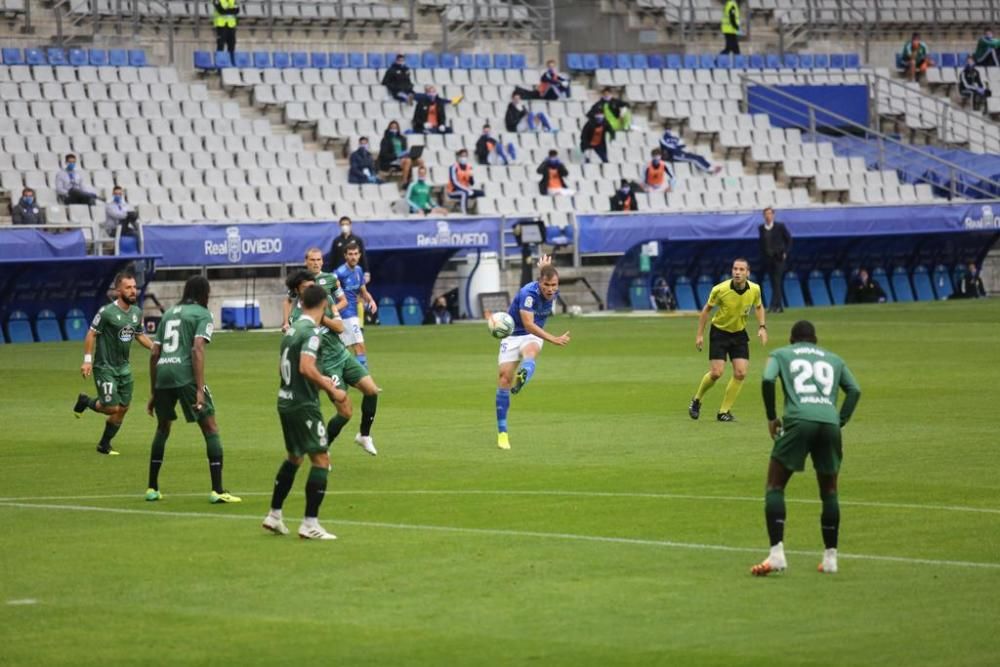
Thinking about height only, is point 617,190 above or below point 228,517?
above

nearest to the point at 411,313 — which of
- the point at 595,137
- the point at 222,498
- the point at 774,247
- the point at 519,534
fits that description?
the point at 774,247

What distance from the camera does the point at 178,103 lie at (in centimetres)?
4662

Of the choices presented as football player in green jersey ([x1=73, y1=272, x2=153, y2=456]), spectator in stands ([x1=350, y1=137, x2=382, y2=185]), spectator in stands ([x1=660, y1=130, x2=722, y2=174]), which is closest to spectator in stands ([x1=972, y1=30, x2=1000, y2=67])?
spectator in stands ([x1=660, y1=130, x2=722, y2=174])

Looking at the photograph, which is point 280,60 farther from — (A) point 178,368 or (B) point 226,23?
(A) point 178,368

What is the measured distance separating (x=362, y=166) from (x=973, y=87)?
23.6 meters

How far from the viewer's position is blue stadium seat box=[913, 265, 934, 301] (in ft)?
168

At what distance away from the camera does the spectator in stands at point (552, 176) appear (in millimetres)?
48531

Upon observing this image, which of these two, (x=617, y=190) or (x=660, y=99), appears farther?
(x=660, y=99)

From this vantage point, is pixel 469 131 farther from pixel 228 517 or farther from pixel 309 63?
pixel 228 517

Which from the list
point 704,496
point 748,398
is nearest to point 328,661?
point 704,496

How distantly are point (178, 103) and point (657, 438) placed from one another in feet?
92.9

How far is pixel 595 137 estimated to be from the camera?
2009 inches

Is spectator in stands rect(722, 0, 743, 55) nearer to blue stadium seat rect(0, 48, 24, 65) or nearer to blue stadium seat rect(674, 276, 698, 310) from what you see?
blue stadium seat rect(674, 276, 698, 310)

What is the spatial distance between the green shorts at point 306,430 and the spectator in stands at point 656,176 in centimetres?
3723
